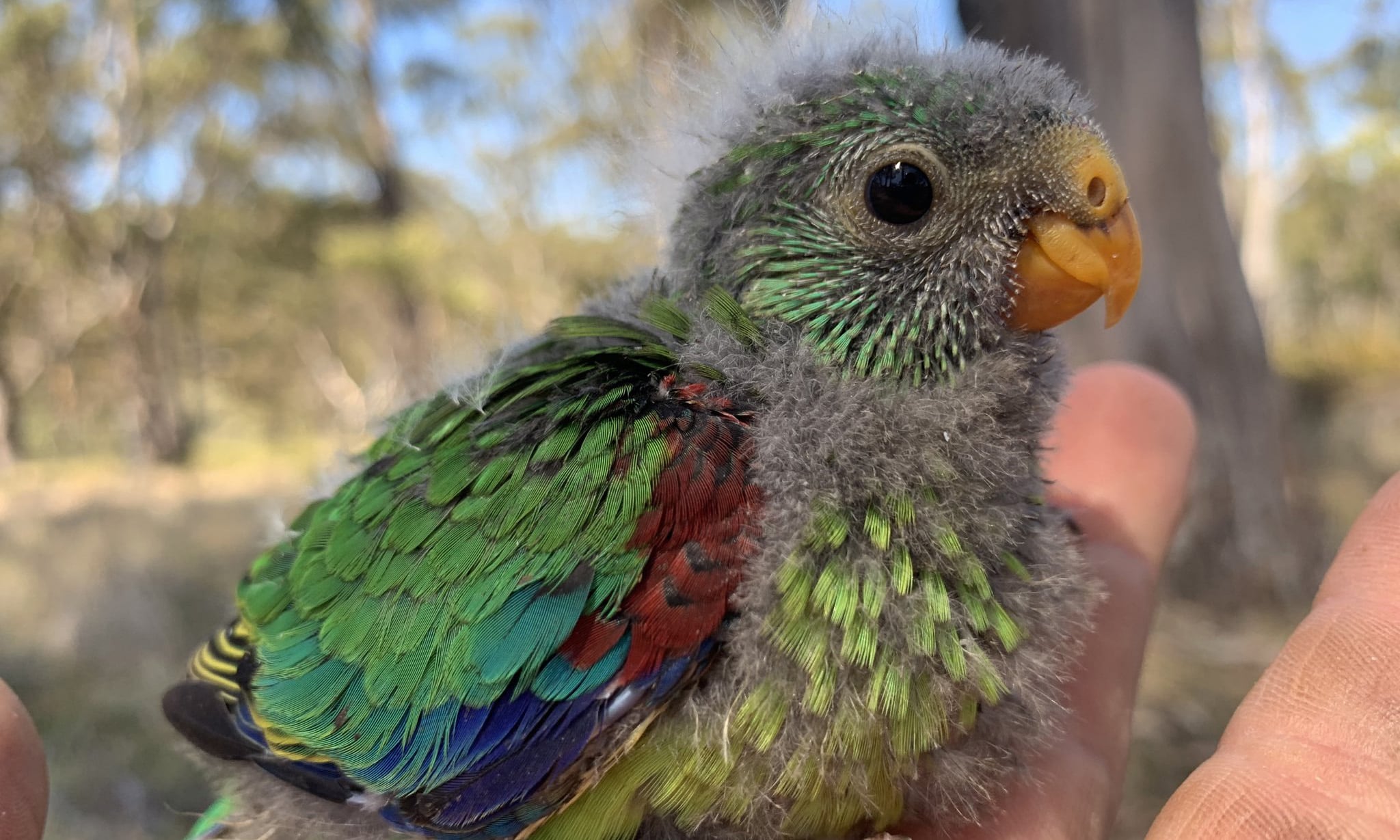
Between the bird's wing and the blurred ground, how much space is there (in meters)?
0.86

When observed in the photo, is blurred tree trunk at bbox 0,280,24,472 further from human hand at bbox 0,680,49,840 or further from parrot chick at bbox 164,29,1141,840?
parrot chick at bbox 164,29,1141,840

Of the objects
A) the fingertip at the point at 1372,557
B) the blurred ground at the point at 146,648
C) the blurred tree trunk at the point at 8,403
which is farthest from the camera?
the blurred tree trunk at the point at 8,403

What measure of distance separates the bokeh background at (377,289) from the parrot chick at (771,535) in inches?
19.9

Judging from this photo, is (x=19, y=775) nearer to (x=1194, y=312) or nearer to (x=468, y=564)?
(x=468, y=564)

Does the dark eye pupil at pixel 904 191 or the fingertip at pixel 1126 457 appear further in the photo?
the fingertip at pixel 1126 457

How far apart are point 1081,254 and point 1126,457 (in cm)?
161

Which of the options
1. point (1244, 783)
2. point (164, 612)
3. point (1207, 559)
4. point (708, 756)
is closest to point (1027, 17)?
point (1207, 559)

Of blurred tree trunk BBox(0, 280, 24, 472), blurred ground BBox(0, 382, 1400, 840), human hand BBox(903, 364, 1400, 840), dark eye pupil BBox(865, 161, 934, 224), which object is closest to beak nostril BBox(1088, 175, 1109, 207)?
dark eye pupil BBox(865, 161, 934, 224)

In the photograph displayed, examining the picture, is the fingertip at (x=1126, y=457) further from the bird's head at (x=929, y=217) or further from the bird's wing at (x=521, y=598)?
the bird's wing at (x=521, y=598)

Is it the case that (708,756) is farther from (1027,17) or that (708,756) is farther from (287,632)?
(1027,17)

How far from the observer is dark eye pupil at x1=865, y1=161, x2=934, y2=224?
4.49 feet

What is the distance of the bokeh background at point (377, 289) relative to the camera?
14.2ft

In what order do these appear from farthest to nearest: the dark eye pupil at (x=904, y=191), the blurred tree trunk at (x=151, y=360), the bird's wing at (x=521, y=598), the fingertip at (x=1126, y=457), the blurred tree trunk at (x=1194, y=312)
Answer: the blurred tree trunk at (x=151, y=360), the blurred tree trunk at (x=1194, y=312), the fingertip at (x=1126, y=457), the dark eye pupil at (x=904, y=191), the bird's wing at (x=521, y=598)

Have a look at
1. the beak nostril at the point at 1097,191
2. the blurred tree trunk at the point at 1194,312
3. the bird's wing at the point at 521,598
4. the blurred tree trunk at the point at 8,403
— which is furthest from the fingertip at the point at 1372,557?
the blurred tree trunk at the point at 8,403
